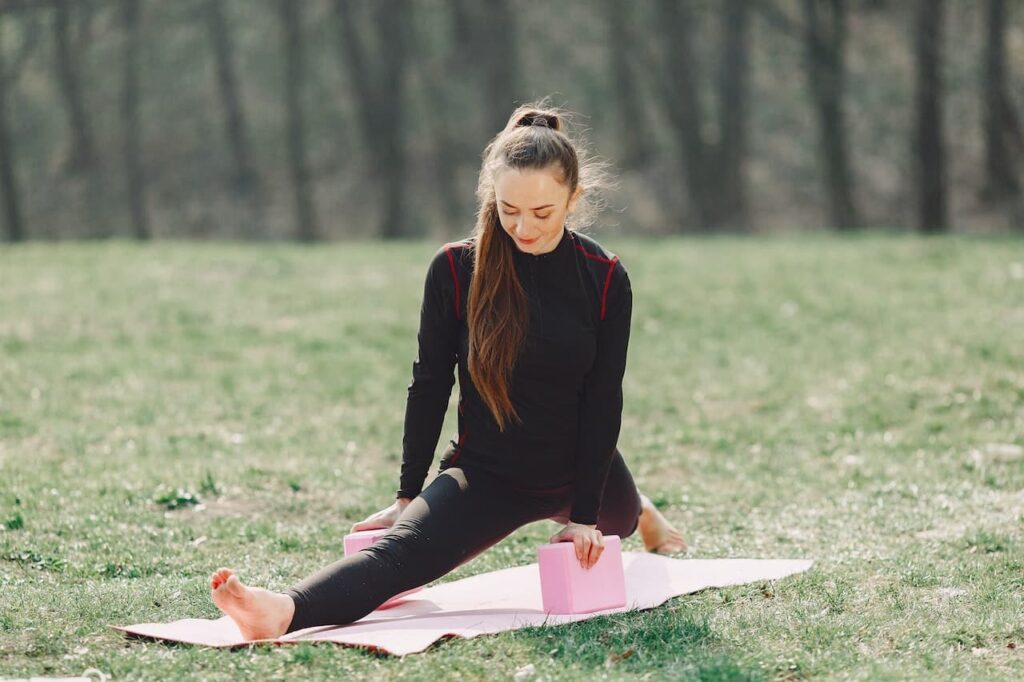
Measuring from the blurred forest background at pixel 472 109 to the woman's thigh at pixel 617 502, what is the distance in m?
15.2

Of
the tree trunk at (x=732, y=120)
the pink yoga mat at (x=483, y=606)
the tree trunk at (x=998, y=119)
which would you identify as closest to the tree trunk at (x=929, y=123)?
the tree trunk at (x=998, y=119)

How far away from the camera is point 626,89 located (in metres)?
27.9

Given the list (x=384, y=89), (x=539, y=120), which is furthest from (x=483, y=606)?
(x=384, y=89)

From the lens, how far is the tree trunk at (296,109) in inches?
1023

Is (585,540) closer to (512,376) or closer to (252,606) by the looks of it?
(512,376)

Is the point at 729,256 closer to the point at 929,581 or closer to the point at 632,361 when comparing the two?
the point at 632,361

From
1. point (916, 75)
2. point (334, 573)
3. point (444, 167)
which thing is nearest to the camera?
point (334, 573)

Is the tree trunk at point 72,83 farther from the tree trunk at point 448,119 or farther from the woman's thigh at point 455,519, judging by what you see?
the woman's thigh at point 455,519

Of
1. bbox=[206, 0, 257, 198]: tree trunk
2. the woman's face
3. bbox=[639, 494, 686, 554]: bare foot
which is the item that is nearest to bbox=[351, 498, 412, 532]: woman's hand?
the woman's face

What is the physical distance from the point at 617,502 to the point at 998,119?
19.7 m

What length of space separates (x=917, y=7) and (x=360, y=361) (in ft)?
40.3

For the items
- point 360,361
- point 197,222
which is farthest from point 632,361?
point 197,222

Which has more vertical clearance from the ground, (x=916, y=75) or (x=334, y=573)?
(x=916, y=75)

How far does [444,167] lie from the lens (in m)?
28.6
